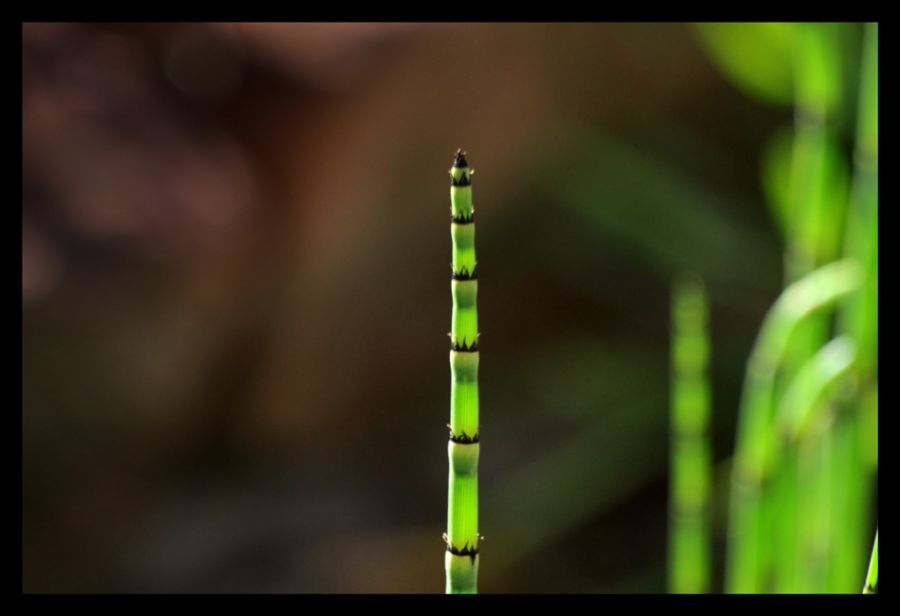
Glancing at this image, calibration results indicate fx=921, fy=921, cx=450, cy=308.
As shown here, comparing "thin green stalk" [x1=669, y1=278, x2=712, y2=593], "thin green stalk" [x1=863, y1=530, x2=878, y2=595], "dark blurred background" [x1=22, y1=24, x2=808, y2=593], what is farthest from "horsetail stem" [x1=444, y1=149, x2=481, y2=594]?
"dark blurred background" [x1=22, y1=24, x2=808, y2=593]

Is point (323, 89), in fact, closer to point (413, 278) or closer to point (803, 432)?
point (413, 278)

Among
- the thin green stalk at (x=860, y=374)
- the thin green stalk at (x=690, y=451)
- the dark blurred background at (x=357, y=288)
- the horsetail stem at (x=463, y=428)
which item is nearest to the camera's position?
the horsetail stem at (x=463, y=428)

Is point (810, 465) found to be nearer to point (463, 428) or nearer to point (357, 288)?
point (463, 428)

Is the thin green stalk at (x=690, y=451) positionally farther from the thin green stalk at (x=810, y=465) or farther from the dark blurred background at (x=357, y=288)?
the dark blurred background at (x=357, y=288)

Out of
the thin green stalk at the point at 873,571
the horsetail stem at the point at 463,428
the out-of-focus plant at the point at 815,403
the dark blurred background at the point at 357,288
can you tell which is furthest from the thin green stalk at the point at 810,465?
the dark blurred background at the point at 357,288

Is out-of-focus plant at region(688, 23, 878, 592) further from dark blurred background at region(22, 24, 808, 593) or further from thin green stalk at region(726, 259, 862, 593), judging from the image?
dark blurred background at region(22, 24, 808, 593)
